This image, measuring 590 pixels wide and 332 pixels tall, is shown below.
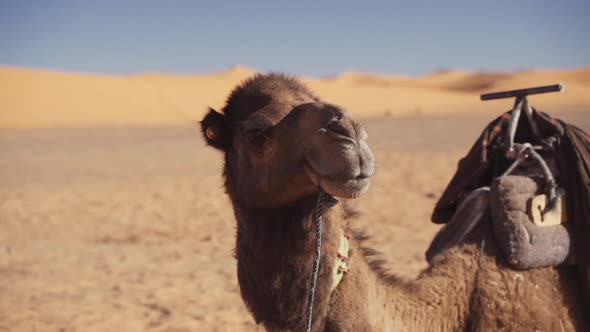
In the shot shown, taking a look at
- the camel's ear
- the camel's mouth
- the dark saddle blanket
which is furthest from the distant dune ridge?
the camel's mouth

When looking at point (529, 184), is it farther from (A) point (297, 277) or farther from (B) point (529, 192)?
(A) point (297, 277)

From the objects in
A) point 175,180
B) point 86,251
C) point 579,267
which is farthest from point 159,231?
point 579,267

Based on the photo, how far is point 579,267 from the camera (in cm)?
304

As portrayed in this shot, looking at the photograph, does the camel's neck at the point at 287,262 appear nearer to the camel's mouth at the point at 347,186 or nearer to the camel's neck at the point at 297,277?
the camel's neck at the point at 297,277

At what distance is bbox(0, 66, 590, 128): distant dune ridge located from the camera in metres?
38.2

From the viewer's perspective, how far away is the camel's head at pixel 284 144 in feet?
6.42

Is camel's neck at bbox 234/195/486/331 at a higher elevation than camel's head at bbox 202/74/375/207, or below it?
below

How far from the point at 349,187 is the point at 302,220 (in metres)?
0.35

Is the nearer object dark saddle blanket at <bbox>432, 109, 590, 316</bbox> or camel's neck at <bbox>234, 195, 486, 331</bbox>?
camel's neck at <bbox>234, 195, 486, 331</bbox>

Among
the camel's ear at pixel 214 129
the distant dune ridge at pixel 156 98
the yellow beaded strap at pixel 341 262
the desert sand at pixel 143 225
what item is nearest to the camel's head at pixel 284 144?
the camel's ear at pixel 214 129

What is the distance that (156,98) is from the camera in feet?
190

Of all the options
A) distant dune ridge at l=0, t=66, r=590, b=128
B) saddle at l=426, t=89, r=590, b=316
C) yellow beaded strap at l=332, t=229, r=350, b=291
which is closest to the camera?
yellow beaded strap at l=332, t=229, r=350, b=291

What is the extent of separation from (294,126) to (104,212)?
9122 mm

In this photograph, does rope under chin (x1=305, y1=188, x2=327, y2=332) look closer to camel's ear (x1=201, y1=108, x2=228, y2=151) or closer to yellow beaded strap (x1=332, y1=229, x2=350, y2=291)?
yellow beaded strap (x1=332, y1=229, x2=350, y2=291)
